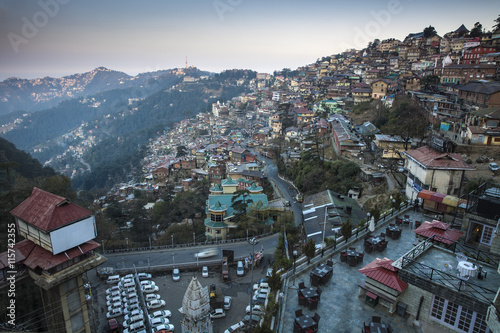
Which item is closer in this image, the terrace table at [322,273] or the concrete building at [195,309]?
the terrace table at [322,273]

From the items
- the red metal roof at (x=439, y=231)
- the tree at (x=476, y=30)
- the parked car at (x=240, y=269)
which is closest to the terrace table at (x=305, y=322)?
the red metal roof at (x=439, y=231)

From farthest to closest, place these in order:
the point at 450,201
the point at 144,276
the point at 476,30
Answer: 1. the point at 476,30
2. the point at 144,276
3. the point at 450,201

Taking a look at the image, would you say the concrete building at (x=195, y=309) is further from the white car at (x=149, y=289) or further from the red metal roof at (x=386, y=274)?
the white car at (x=149, y=289)

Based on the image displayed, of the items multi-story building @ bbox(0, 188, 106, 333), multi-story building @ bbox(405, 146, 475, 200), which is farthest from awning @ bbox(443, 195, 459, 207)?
multi-story building @ bbox(0, 188, 106, 333)

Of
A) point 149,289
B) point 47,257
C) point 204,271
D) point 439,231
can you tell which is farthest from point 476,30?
point 47,257

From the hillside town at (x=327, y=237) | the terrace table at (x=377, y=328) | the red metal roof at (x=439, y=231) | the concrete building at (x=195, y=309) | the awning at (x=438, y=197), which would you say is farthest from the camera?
the awning at (x=438, y=197)

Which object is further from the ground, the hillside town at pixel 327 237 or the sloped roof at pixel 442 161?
the sloped roof at pixel 442 161

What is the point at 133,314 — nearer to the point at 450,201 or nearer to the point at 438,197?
the point at 438,197

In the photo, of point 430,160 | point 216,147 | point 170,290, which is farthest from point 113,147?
point 430,160
